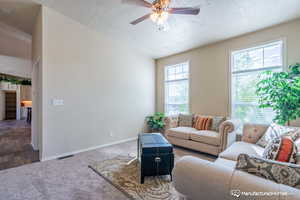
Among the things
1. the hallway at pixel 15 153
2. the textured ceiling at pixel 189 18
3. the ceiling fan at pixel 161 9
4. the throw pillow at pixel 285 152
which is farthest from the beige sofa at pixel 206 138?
the hallway at pixel 15 153

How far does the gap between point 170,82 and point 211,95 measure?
1.59 metres

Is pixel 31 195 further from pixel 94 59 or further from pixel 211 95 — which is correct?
pixel 211 95

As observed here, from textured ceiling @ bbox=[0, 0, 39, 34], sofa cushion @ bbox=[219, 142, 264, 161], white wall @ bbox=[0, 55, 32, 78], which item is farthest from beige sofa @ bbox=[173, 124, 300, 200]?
white wall @ bbox=[0, 55, 32, 78]

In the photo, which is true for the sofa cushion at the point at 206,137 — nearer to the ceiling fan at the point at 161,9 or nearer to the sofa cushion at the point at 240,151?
the sofa cushion at the point at 240,151

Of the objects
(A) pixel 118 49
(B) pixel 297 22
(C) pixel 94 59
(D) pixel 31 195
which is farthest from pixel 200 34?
(D) pixel 31 195

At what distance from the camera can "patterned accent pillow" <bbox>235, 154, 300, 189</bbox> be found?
0.93 metres

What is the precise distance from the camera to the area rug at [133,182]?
6.34 feet

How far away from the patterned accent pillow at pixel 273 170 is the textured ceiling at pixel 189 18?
104 inches

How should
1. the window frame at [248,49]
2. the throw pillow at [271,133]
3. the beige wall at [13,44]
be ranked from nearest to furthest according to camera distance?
1. the throw pillow at [271,133]
2. the window frame at [248,49]
3. the beige wall at [13,44]

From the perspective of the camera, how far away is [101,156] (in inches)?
129

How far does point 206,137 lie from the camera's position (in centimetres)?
324

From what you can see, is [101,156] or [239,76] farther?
[239,76]

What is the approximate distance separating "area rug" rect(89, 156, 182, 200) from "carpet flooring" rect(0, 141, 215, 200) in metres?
0.10

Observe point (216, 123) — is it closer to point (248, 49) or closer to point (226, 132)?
point (226, 132)
